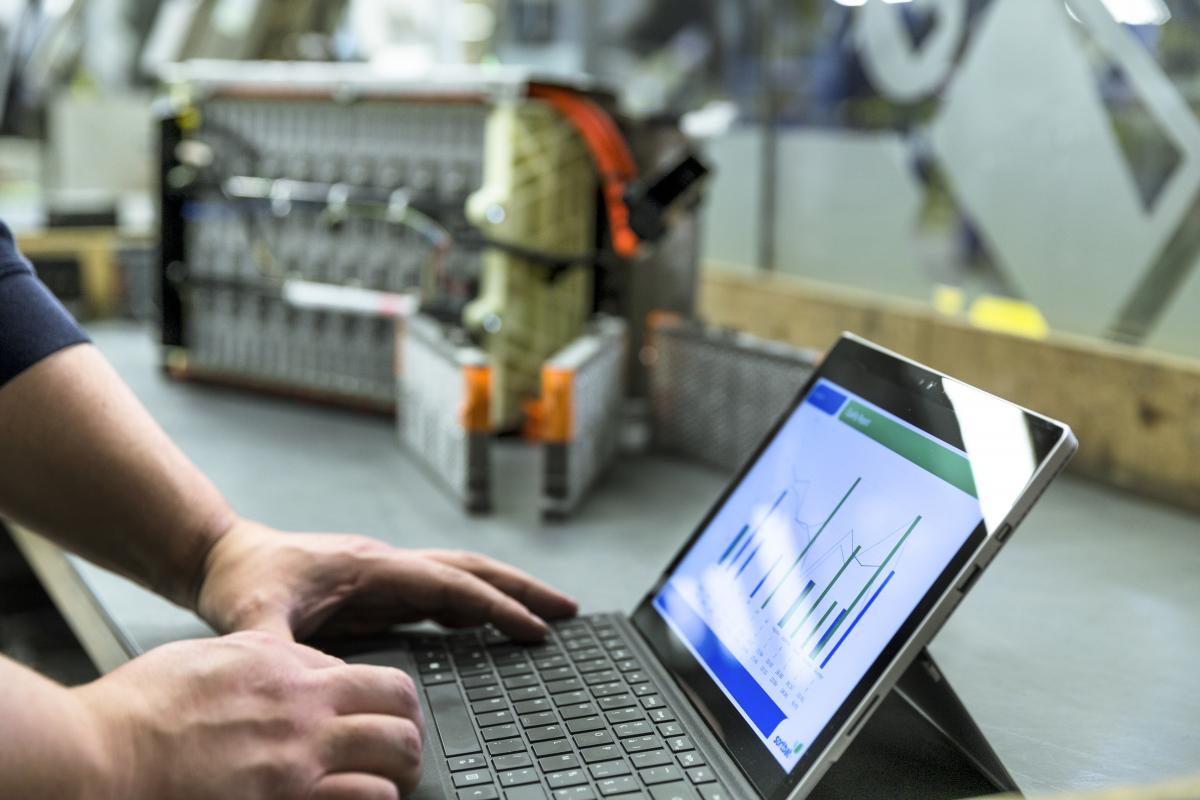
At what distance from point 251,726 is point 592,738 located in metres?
0.20

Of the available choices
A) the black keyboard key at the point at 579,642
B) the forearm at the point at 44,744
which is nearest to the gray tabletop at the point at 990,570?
the black keyboard key at the point at 579,642

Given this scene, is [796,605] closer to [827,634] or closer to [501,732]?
[827,634]

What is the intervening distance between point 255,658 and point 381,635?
27 centimetres

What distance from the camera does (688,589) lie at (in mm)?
794

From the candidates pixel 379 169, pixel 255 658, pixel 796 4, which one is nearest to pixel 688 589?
pixel 255 658

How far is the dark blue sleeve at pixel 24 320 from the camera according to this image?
831mm

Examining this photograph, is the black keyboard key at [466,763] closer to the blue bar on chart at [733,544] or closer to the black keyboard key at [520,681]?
the black keyboard key at [520,681]

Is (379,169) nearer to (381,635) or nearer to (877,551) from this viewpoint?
(381,635)

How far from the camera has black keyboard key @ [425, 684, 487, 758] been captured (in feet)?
2.13

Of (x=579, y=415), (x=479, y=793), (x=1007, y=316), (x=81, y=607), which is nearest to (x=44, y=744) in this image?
(x=479, y=793)

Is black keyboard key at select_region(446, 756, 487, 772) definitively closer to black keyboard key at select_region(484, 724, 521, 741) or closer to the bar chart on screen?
black keyboard key at select_region(484, 724, 521, 741)

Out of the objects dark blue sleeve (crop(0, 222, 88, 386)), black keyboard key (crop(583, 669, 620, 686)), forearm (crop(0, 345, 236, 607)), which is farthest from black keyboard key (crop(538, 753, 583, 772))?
dark blue sleeve (crop(0, 222, 88, 386))

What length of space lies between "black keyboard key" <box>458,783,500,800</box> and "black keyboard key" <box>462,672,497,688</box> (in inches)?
5.4

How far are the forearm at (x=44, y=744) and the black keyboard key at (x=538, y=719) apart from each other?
0.25m
